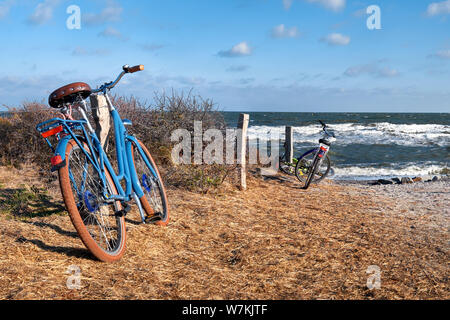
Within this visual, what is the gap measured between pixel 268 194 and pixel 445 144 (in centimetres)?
1996

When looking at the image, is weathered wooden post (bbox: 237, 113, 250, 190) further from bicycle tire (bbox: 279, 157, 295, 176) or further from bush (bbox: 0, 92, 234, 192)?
bicycle tire (bbox: 279, 157, 295, 176)

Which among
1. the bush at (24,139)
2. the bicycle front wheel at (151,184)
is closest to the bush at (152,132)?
the bush at (24,139)

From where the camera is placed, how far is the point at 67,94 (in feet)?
11.2

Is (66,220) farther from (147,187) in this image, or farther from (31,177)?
(31,177)

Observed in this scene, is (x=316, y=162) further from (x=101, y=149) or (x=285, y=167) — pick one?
(x=101, y=149)

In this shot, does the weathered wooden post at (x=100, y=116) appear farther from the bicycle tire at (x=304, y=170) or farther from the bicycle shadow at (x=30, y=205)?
the bicycle tire at (x=304, y=170)

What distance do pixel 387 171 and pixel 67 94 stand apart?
49.2 ft

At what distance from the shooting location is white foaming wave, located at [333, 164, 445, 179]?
14750 mm

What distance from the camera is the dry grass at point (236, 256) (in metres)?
3.27

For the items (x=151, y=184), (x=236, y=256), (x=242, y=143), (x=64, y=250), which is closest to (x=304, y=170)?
(x=242, y=143)

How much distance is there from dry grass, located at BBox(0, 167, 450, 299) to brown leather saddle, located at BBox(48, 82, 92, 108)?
60.6 inches

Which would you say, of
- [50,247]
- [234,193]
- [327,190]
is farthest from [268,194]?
[50,247]
